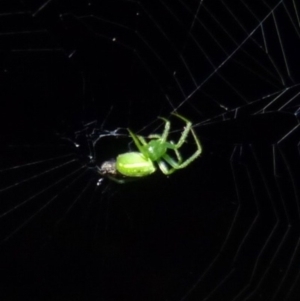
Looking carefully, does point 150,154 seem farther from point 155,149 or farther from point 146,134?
point 146,134

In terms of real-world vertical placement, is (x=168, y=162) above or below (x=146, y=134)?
below

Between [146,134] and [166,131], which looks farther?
[146,134]

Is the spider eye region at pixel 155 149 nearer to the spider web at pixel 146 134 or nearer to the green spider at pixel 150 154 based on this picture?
the green spider at pixel 150 154

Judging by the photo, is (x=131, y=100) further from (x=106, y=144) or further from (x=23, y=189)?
(x=23, y=189)

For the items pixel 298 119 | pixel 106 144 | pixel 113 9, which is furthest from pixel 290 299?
pixel 113 9

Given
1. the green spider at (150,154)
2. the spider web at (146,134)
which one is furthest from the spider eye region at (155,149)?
the spider web at (146,134)

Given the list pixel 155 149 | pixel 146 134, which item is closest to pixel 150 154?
pixel 155 149
